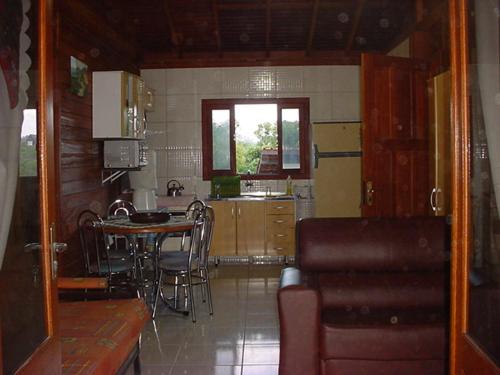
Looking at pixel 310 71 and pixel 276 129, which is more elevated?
pixel 310 71

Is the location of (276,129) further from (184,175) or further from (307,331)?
(307,331)

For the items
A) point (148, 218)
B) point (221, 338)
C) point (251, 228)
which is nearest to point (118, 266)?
point (148, 218)

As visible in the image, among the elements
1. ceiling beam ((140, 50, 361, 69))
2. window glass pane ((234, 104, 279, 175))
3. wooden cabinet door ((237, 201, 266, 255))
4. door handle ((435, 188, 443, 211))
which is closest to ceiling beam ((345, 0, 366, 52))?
ceiling beam ((140, 50, 361, 69))

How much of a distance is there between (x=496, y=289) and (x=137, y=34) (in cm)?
632

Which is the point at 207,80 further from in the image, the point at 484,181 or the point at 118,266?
the point at 484,181

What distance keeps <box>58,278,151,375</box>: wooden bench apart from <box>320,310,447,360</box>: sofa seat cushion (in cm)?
102

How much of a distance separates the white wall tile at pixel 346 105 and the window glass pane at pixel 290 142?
1.93 ft

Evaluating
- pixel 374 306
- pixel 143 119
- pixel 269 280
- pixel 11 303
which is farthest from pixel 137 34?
pixel 11 303

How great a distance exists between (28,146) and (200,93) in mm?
5825

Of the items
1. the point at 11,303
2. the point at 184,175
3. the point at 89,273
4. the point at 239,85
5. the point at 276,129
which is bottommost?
the point at 89,273

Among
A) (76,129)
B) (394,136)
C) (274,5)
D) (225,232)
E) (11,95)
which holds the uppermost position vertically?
(274,5)

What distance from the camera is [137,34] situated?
7.04m

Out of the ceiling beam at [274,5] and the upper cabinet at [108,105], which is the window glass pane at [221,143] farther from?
the upper cabinet at [108,105]

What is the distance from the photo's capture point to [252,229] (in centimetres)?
684
